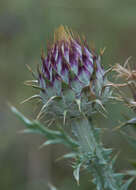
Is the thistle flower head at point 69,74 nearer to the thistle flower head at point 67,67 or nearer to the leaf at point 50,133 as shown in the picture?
the thistle flower head at point 67,67

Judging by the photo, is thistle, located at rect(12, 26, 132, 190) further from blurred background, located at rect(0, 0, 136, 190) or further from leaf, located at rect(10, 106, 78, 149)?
blurred background, located at rect(0, 0, 136, 190)

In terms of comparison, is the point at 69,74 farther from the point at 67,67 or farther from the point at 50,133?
the point at 50,133

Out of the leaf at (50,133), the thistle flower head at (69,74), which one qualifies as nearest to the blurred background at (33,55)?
the leaf at (50,133)

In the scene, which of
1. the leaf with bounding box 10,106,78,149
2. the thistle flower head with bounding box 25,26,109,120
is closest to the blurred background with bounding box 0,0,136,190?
the leaf with bounding box 10,106,78,149

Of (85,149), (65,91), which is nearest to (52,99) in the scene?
(65,91)

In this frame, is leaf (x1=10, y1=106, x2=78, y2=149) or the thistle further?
leaf (x1=10, y1=106, x2=78, y2=149)

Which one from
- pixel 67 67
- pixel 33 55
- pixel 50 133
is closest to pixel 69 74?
pixel 67 67

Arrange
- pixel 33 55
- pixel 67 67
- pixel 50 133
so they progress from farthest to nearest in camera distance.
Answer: pixel 33 55, pixel 50 133, pixel 67 67

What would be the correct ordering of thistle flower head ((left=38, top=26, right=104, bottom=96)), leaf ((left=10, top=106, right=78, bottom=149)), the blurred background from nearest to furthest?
thistle flower head ((left=38, top=26, right=104, bottom=96)) < leaf ((left=10, top=106, right=78, bottom=149)) < the blurred background

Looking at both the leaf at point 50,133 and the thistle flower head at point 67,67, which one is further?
the leaf at point 50,133
